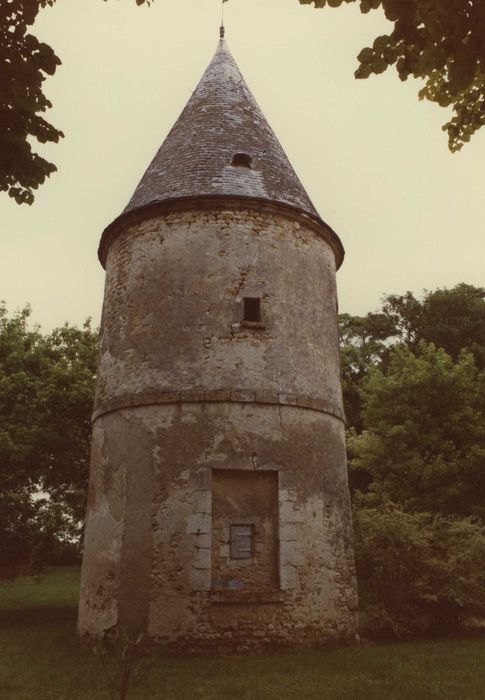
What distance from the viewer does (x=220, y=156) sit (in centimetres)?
1371

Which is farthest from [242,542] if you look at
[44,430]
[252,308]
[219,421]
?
[44,430]

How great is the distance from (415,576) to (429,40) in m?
10.6

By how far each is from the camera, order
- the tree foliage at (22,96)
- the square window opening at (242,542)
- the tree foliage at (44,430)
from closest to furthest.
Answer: the tree foliage at (22,96)
the square window opening at (242,542)
the tree foliage at (44,430)

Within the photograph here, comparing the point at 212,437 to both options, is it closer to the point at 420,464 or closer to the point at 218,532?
the point at 218,532

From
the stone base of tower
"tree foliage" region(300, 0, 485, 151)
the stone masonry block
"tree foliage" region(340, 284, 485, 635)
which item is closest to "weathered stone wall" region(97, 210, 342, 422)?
the stone base of tower

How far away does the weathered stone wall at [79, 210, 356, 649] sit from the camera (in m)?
10.4

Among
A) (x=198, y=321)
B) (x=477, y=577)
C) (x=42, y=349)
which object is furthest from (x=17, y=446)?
(x=477, y=577)

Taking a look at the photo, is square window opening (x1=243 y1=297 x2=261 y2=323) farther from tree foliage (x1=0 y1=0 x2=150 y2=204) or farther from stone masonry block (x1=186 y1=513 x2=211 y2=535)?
tree foliage (x1=0 y1=0 x2=150 y2=204)

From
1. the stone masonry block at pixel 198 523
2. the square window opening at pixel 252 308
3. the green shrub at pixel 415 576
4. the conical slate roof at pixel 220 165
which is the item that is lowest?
the green shrub at pixel 415 576

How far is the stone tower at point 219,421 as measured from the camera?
10.4 m

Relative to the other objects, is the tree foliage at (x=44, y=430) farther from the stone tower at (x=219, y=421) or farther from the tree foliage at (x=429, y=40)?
the tree foliage at (x=429, y=40)

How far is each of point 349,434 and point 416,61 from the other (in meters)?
19.6

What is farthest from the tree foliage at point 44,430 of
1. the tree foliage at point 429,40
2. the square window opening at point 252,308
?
the tree foliage at point 429,40

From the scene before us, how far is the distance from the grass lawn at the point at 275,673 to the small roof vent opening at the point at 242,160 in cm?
983
